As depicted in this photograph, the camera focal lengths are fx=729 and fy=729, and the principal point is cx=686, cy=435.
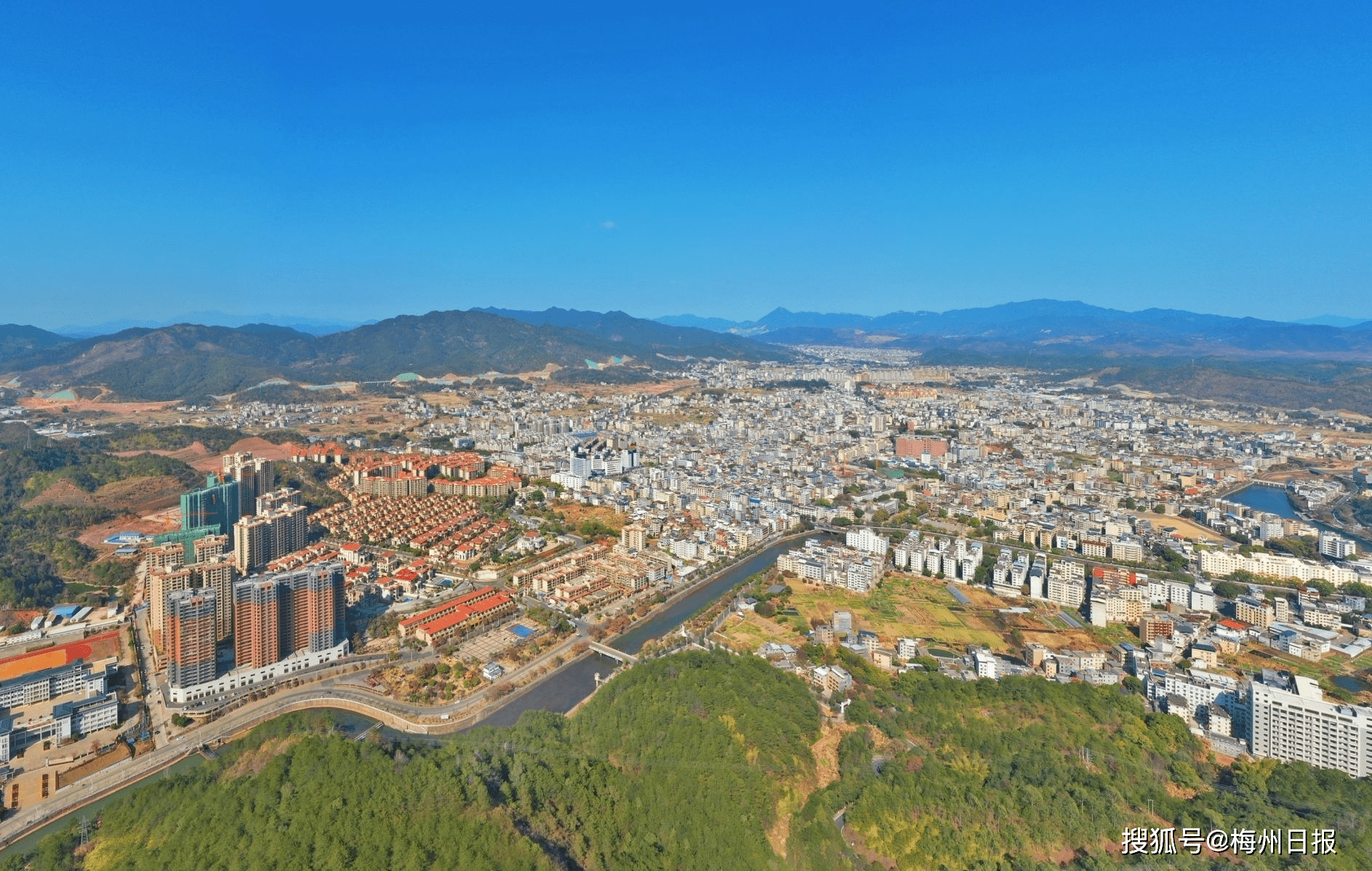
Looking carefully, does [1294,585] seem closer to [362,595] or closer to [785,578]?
[785,578]

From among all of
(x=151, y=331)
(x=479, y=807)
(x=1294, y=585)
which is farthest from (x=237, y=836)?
(x=151, y=331)

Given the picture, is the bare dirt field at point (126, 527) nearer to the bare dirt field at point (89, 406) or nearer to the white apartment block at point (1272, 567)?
the bare dirt field at point (89, 406)

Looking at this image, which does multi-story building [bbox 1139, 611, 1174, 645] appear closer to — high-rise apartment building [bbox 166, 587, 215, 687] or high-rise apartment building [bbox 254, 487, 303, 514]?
high-rise apartment building [bbox 166, 587, 215, 687]

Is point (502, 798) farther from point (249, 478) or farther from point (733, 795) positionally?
point (249, 478)

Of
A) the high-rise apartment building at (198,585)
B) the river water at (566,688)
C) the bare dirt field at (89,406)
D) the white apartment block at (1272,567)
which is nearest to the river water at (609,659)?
the river water at (566,688)

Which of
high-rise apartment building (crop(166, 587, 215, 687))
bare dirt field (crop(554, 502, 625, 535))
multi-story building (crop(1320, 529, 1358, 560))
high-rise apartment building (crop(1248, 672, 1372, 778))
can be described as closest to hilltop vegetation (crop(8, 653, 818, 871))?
high-rise apartment building (crop(166, 587, 215, 687))

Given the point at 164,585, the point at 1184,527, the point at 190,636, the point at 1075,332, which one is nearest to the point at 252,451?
the point at 164,585
